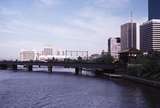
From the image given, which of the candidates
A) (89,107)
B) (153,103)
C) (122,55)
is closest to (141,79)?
(153,103)

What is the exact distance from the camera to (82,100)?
5059cm

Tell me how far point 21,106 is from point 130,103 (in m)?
15.4

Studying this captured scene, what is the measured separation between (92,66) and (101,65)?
4.65 metres

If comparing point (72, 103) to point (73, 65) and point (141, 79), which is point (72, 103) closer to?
point (141, 79)

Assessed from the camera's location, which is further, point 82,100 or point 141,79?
point 141,79

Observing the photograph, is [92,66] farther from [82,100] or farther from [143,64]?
[82,100]

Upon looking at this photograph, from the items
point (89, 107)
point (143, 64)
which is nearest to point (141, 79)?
point (143, 64)

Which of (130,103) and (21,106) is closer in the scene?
(21,106)

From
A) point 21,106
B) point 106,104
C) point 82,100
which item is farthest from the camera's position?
point 82,100

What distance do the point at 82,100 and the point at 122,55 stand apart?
10144 cm

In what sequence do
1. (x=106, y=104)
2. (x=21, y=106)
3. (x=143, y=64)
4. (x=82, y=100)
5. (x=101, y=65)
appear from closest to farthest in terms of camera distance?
1. (x=21, y=106)
2. (x=106, y=104)
3. (x=82, y=100)
4. (x=143, y=64)
5. (x=101, y=65)

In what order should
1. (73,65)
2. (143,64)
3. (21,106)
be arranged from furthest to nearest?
1. (73,65)
2. (143,64)
3. (21,106)

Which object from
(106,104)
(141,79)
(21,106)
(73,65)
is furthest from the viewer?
(73,65)

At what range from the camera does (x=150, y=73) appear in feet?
297
